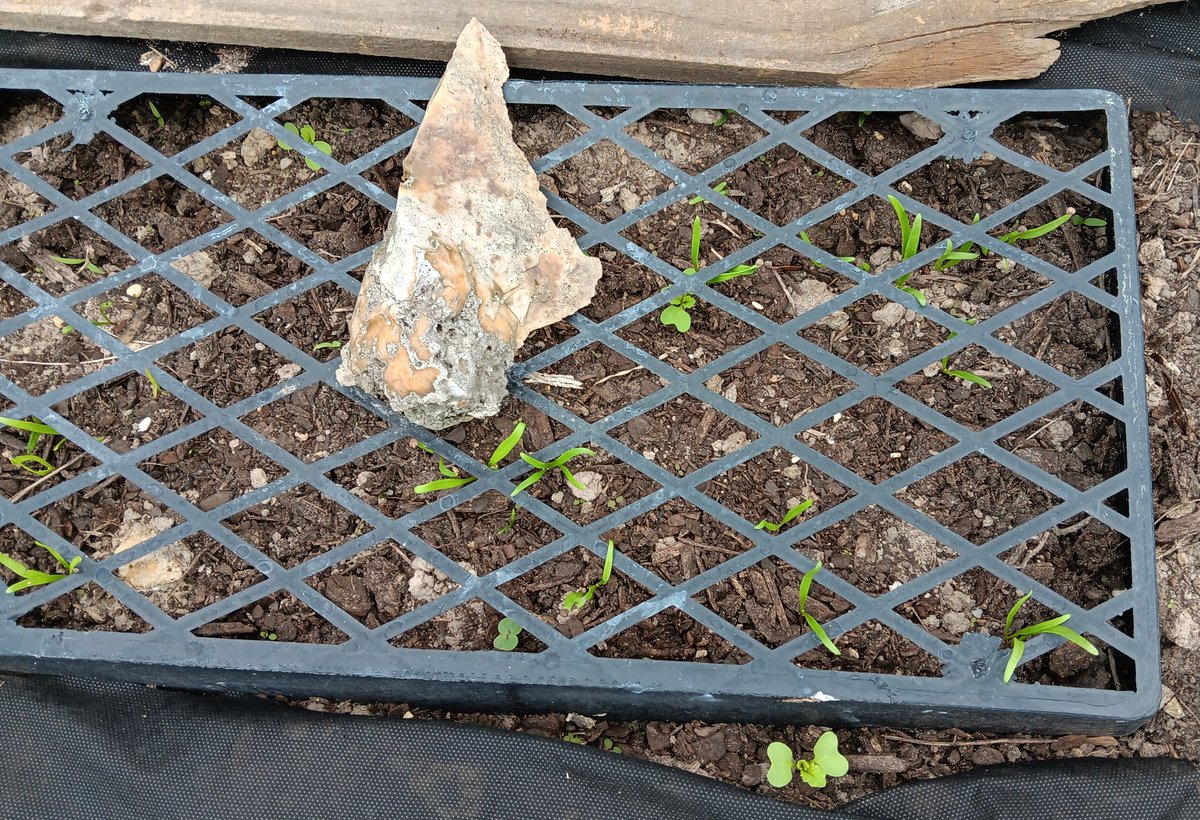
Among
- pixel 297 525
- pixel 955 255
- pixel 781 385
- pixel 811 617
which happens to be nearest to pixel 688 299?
pixel 781 385

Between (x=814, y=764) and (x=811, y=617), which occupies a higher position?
(x=811, y=617)

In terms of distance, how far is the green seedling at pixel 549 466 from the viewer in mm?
1349

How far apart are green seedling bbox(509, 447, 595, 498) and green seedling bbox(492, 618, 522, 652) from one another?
211 mm

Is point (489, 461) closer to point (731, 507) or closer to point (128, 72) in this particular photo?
point (731, 507)

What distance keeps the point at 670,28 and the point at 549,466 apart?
85cm

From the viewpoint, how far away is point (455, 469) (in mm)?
1393

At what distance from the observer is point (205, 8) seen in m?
1.53

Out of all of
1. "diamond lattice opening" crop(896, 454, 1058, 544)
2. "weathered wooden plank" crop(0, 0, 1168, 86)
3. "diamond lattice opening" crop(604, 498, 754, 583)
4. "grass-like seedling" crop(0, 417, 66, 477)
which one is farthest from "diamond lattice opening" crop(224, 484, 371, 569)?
"diamond lattice opening" crop(896, 454, 1058, 544)

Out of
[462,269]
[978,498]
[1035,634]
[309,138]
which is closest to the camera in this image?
[462,269]

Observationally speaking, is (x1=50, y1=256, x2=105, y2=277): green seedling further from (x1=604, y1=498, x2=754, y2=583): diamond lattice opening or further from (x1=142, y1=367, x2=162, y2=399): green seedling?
(x1=604, y1=498, x2=754, y2=583): diamond lattice opening

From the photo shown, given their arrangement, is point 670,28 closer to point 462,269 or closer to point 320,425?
point 462,269

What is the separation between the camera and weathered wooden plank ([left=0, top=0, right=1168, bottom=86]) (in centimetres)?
152

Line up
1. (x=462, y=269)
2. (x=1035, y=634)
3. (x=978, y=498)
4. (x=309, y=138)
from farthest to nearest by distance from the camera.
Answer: (x=309, y=138), (x=978, y=498), (x=1035, y=634), (x=462, y=269)

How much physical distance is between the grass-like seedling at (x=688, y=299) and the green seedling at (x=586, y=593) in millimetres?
397
